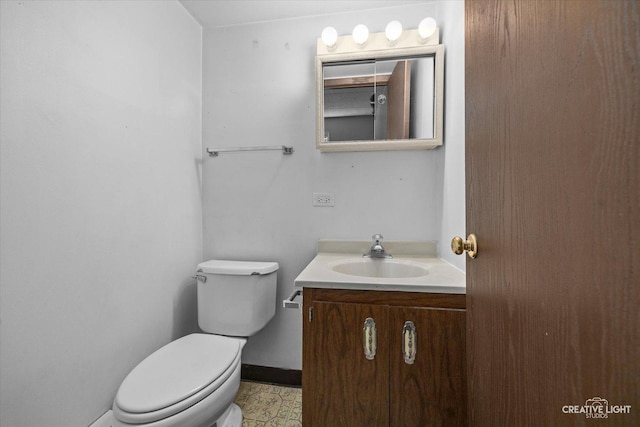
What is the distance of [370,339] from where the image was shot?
3.24 feet

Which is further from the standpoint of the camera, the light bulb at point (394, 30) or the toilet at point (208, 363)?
the light bulb at point (394, 30)

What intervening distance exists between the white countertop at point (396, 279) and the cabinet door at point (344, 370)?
8 centimetres

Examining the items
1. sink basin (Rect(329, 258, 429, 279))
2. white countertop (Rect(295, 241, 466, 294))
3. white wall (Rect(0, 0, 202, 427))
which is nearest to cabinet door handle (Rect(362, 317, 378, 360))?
white countertop (Rect(295, 241, 466, 294))

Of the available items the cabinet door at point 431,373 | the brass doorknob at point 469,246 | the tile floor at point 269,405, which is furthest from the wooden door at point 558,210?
the tile floor at point 269,405

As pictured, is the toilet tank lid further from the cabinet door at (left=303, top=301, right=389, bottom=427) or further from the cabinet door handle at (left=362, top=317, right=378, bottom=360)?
the cabinet door handle at (left=362, top=317, right=378, bottom=360)

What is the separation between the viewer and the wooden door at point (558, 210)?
29cm

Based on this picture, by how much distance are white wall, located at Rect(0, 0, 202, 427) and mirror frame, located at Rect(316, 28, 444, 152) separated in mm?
830

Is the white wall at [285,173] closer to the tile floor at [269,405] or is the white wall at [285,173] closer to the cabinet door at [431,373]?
the tile floor at [269,405]

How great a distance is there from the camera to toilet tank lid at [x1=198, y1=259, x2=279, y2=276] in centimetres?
145

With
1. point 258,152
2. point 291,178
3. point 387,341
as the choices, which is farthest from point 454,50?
point 387,341

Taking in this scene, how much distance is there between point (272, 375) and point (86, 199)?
1.38 metres

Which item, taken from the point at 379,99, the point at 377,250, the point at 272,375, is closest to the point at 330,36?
the point at 379,99

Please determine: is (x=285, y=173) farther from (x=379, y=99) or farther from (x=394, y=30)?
(x=394, y=30)

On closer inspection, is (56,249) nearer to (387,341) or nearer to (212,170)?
(212,170)
